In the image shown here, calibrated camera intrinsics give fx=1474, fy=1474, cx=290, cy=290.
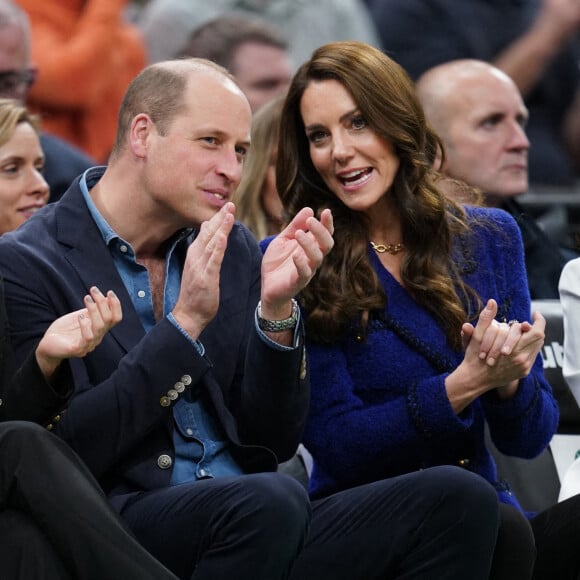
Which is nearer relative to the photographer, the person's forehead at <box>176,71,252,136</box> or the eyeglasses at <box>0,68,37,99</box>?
the person's forehead at <box>176,71,252,136</box>

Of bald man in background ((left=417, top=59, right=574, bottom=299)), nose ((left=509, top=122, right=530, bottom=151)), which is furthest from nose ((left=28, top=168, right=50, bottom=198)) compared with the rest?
nose ((left=509, top=122, right=530, bottom=151))

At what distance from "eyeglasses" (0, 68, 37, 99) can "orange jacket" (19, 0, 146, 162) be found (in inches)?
21.3

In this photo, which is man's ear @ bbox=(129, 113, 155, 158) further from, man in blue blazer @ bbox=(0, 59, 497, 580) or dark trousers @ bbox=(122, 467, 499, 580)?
dark trousers @ bbox=(122, 467, 499, 580)

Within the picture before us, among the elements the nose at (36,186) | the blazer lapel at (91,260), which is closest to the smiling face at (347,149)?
the blazer lapel at (91,260)

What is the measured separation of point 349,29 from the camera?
6008mm

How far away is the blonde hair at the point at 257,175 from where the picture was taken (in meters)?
4.49

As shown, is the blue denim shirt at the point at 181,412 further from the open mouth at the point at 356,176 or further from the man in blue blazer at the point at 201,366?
the open mouth at the point at 356,176

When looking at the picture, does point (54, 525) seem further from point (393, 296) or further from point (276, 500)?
point (393, 296)

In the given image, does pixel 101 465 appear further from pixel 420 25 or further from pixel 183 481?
pixel 420 25

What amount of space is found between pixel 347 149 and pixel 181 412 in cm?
77

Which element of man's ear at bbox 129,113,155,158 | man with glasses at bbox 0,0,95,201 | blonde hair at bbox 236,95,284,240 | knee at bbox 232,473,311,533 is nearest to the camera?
knee at bbox 232,473,311,533

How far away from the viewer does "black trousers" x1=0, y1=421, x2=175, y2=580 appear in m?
2.79

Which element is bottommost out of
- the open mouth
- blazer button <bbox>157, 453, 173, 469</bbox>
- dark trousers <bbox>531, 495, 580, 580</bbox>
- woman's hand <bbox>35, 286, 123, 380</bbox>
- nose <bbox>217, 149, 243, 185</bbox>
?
dark trousers <bbox>531, 495, 580, 580</bbox>

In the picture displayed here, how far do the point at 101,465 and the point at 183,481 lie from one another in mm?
199
